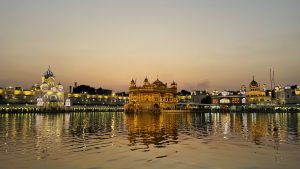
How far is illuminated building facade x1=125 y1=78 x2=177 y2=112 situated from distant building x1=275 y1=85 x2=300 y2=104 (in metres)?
69.3

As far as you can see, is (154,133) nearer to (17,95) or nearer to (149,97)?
(149,97)

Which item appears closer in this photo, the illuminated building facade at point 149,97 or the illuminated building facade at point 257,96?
the illuminated building facade at point 149,97

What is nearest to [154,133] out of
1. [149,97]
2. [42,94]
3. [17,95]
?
[149,97]

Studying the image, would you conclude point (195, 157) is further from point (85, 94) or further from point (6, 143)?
point (85, 94)

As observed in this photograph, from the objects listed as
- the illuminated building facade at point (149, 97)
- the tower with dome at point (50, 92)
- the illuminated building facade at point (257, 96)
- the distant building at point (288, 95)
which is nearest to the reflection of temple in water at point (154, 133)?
the illuminated building facade at point (149, 97)

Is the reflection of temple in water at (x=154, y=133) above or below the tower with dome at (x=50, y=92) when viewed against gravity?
below

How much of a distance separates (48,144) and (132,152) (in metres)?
7.07

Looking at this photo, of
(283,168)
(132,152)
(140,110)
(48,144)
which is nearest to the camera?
(283,168)

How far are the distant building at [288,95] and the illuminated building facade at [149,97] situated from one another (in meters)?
69.3

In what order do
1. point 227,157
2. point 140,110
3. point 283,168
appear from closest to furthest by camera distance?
point 283,168
point 227,157
point 140,110

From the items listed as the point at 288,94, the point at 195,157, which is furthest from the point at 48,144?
the point at 288,94

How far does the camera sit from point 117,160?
17.3 m

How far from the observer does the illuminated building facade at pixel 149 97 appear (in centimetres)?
13800

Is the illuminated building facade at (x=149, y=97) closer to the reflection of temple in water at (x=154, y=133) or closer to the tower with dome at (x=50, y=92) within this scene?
the tower with dome at (x=50, y=92)
